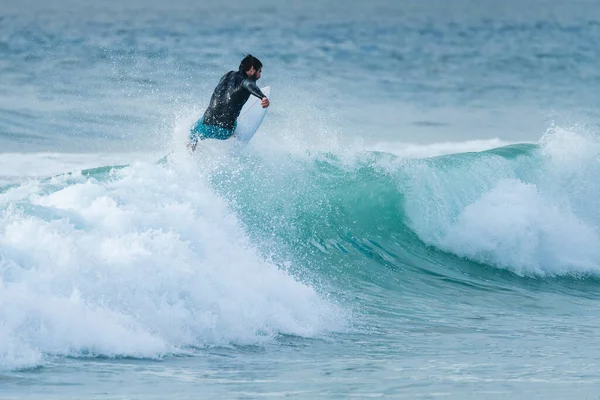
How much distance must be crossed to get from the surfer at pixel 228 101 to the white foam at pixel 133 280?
159 centimetres

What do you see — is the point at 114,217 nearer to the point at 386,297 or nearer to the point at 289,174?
the point at 386,297

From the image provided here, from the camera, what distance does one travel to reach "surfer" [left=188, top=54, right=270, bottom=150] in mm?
11180

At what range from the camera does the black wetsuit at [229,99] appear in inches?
442

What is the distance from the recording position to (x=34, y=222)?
8.16m

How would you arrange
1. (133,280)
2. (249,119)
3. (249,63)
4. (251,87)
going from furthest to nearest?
(249,119)
(249,63)
(251,87)
(133,280)

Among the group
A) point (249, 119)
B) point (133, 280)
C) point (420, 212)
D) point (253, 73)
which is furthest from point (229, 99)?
point (420, 212)

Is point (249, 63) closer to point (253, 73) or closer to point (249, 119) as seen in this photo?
point (253, 73)

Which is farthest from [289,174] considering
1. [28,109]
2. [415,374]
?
[28,109]

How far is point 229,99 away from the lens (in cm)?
1142

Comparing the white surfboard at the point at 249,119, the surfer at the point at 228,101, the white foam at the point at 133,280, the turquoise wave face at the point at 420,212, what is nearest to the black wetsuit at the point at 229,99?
the surfer at the point at 228,101

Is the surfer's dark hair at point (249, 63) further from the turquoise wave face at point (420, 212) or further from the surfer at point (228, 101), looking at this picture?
the turquoise wave face at point (420, 212)

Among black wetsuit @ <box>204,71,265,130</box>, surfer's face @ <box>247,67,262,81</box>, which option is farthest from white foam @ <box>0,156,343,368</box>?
surfer's face @ <box>247,67,262,81</box>

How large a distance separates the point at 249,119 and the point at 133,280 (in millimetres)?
4821

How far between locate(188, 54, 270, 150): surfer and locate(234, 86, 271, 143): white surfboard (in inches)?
13.1
